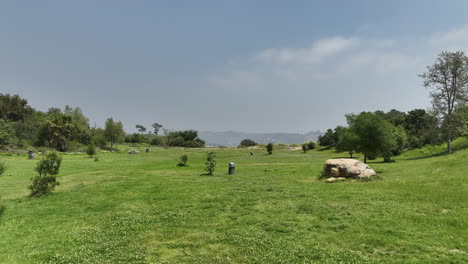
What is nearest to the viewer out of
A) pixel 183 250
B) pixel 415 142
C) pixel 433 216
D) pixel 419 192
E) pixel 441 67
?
pixel 183 250

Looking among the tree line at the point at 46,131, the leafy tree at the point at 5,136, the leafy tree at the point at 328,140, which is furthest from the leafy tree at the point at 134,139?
the leafy tree at the point at 328,140

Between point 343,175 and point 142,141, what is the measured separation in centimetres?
10737

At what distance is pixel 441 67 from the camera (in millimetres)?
40062

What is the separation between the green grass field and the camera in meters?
7.12

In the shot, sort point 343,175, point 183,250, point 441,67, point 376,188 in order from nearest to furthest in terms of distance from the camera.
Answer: point 183,250
point 376,188
point 343,175
point 441,67

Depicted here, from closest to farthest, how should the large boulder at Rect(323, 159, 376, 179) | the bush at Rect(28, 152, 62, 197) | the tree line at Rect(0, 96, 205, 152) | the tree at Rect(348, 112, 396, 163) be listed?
the bush at Rect(28, 152, 62, 197) < the large boulder at Rect(323, 159, 376, 179) < the tree at Rect(348, 112, 396, 163) < the tree line at Rect(0, 96, 205, 152)

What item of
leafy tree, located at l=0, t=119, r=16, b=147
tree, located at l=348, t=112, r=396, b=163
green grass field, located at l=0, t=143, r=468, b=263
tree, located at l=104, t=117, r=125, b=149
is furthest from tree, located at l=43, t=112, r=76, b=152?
tree, located at l=348, t=112, r=396, b=163

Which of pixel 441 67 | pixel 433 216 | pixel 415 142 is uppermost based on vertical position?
pixel 441 67

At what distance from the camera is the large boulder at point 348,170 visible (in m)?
18.4

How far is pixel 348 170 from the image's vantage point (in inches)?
740

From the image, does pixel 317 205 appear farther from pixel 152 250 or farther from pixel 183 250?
pixel 152 250

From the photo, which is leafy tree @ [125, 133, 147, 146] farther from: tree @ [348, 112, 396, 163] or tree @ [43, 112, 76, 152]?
tree @ [348, 112, 396, 163]

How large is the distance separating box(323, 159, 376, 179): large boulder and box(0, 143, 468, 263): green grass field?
2.16m

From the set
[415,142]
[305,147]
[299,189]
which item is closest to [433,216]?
[299,189]
